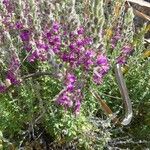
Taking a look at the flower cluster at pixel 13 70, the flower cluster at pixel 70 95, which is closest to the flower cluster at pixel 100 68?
the flower cluster at pixel 70 95

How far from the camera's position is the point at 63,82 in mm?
3268

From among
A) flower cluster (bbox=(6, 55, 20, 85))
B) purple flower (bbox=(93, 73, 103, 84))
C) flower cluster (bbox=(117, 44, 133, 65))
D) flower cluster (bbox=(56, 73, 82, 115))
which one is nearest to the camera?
flower cluster (bbox=(56, 73, 82, 115))

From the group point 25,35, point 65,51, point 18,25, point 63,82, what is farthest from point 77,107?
point 18,25

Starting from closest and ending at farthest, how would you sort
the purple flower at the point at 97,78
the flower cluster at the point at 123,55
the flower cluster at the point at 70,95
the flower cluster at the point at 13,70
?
the flower cluster at the point at 70,95 < the flower cluster at the point at 13,70 < the purple flower at the point at 97,78 < the flower cluster at the point at 123,55

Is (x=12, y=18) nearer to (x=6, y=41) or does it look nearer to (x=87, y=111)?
(x=6, y=41)

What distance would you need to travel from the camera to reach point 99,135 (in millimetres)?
3699

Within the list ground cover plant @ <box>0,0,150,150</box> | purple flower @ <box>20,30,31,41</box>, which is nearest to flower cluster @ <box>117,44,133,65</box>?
ground cover plant @ <box>0,0,150,150</box>

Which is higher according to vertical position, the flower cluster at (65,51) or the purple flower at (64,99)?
the flower cluster at (65,51)

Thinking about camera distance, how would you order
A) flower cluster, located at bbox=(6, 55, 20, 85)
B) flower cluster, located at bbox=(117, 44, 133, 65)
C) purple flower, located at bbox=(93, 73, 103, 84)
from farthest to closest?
1. flower cluster, located at bbox=(117, 44, 133, 65)
2. purple flower, located at bbox=(93, 73, 103, 84)
3. flower cluster, located at bbox=(6, 55, 20, 85)

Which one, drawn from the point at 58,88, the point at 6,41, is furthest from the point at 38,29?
the point at 58,88

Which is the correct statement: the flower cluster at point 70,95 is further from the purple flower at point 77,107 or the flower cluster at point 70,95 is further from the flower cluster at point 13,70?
the flower cluster at point 13,70

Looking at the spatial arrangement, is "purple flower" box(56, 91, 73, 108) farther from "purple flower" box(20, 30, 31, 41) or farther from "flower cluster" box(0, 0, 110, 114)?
"purple flower" box(20, 30, 31, 41)

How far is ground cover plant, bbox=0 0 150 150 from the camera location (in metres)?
3.36

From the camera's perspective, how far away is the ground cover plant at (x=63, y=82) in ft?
11.0
